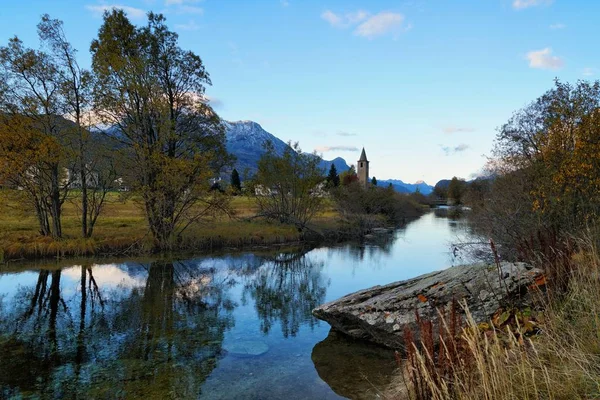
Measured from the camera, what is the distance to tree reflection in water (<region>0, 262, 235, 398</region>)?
6.43 m

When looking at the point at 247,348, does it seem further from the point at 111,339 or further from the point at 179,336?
the point at 111,339

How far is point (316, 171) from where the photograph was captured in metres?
32.5

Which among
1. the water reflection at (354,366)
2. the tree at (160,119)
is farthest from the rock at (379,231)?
the water reflection at (354,366)

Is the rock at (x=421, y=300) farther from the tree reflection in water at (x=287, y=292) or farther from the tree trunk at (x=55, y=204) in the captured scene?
Answer: the tree trunk at (x=55, y=204)

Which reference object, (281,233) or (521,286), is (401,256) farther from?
(521,286)

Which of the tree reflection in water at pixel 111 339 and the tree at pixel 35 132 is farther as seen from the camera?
the tree at pixel 35 132

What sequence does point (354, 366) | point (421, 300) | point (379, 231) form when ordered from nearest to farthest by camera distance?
point (354, 366)
point (421, 300)
point (379, 231)

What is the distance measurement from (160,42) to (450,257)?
21873 mm

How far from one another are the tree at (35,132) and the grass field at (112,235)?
86 cm

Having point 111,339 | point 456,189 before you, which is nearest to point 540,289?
point 111,339

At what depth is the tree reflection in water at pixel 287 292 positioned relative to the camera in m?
10.5

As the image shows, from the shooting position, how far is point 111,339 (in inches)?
339

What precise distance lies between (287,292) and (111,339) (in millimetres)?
6666

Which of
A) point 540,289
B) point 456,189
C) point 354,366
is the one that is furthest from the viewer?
point 456,189
